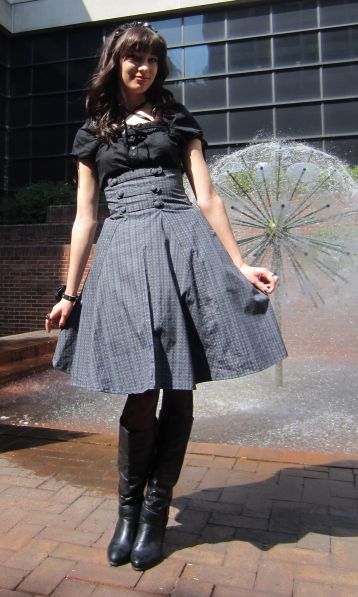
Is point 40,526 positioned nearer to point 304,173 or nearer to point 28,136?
point 304,173

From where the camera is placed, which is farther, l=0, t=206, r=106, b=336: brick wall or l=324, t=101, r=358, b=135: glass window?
l=324, t=101, r=358, b=135: glass window

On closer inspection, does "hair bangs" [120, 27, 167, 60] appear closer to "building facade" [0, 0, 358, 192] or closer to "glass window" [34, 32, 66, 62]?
"building facade" [0, 0, 358, 192]

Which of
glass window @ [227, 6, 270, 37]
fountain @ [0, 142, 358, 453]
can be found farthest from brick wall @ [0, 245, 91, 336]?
glass window @ [227, 6, 270, 37]

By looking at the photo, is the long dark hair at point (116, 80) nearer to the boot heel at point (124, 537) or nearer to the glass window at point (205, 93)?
the boot heel at point (124, 537)

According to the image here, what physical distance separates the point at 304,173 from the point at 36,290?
6.07 meters

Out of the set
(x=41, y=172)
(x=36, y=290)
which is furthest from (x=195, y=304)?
(x=41, y=172)

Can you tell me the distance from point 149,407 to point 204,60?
15.2 metres

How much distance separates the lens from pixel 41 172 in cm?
1639

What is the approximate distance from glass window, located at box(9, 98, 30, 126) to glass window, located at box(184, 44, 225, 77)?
531 centimetres

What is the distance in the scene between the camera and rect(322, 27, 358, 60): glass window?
14.1 metres

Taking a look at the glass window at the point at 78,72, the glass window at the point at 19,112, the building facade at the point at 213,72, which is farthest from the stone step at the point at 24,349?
the glass window at the point at 19,112

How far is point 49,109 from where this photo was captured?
16453 millimetres

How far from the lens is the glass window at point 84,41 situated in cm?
1598

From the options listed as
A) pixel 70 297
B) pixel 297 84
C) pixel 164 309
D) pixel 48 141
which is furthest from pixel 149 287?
pixel 48 141
